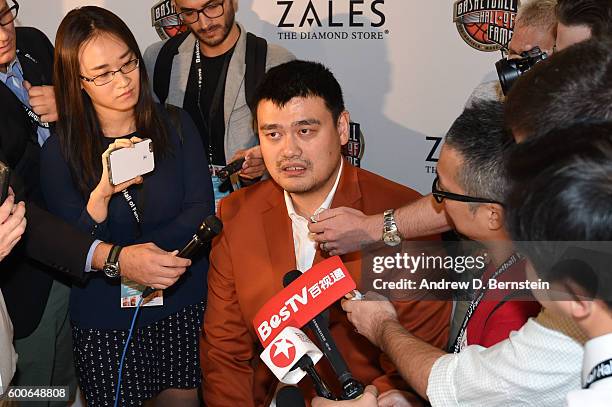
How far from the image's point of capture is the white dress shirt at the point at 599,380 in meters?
1.11

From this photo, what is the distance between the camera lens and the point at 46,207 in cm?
278

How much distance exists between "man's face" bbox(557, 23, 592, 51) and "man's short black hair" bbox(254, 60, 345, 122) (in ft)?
2.54

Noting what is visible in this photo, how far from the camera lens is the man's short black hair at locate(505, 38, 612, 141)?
4.60 feet

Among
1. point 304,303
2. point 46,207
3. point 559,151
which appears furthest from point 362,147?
point 559,151

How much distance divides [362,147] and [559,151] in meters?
2.51

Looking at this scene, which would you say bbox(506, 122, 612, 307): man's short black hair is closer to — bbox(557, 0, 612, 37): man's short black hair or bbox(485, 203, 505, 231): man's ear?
bbox(485, 203, 505, 231): man's ear

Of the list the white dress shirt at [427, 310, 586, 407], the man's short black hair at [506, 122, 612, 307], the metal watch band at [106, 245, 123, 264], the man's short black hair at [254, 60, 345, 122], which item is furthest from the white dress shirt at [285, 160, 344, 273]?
the man's short black hair at [506, 122, 612, 307]

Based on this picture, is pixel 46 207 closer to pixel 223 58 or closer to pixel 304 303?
pixel 223 58

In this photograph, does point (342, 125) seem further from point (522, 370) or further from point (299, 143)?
point (522, 370)

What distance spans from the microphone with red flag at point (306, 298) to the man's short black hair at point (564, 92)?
0.54 m

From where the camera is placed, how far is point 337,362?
1.70 m

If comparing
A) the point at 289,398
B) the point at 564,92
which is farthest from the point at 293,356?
the point at 564,92

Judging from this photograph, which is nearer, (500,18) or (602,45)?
(602,45)

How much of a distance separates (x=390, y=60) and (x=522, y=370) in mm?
2384
